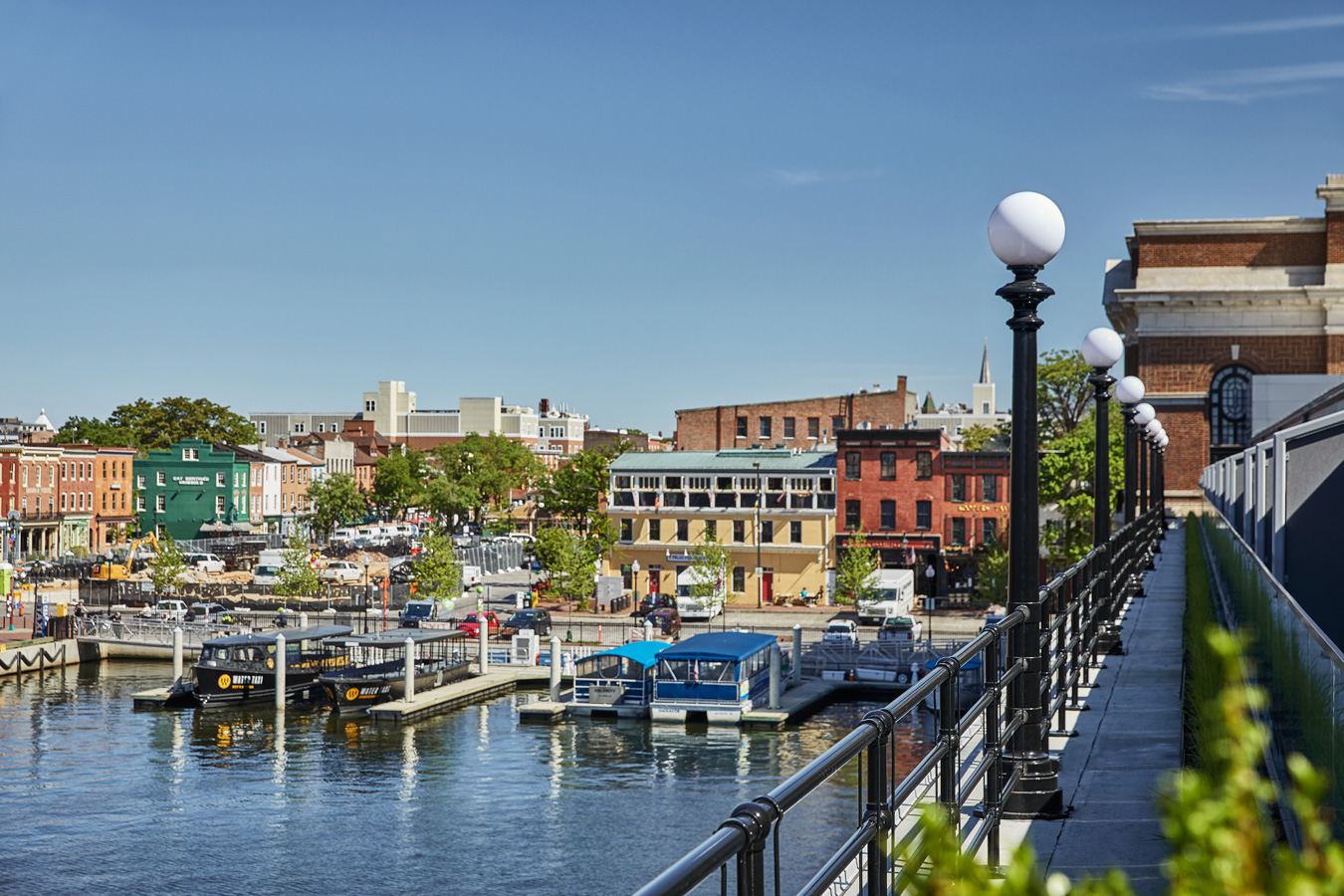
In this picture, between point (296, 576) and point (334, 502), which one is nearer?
point (296, 576)

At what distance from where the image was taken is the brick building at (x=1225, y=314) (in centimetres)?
5406

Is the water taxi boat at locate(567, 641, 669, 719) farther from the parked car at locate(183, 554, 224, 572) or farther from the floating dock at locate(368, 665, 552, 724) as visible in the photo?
the parked car at locate(183, 554, 224, 572)

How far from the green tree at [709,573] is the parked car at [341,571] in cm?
2705

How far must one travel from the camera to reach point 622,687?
5334 centimetres

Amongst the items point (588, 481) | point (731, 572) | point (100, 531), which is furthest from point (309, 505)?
point (731, 572)

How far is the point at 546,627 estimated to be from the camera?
66.6m

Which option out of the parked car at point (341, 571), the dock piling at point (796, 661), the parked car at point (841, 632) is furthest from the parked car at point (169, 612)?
the parked car at point (841, 632)

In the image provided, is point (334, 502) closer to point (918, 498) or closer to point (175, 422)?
point (175, 422)

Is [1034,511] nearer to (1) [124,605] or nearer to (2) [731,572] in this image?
(2) [731,572]

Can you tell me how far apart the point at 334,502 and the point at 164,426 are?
74.2 ft

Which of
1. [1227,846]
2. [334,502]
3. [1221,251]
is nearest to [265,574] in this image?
[334,502]

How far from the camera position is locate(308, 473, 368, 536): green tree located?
122 m

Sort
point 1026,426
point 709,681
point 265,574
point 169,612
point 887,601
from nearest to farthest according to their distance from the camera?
point 1026,426 < point 709,681 < point 887,601 < point 169,612 < point 265,574

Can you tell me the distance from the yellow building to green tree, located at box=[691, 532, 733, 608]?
1.36 m
